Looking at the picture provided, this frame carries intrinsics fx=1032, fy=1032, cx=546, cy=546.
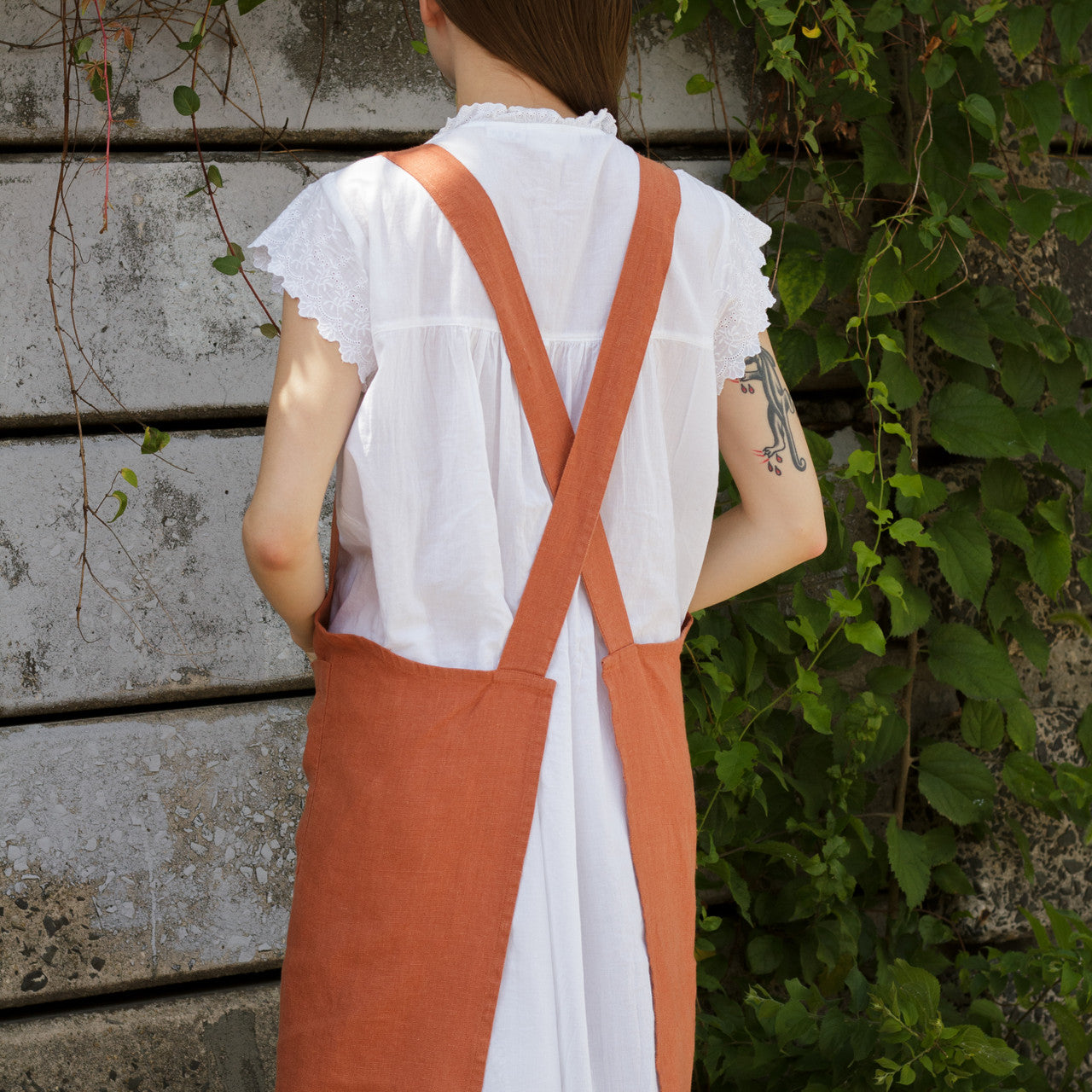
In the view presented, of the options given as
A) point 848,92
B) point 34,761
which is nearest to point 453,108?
point 848,92

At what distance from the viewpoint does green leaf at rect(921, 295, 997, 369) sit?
184cm

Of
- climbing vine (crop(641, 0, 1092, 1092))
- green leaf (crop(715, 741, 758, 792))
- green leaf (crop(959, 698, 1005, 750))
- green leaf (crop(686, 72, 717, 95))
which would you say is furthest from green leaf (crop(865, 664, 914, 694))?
green leaf (crop(686, 72, 717, 95))

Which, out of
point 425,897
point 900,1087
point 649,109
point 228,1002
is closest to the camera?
point 425,897

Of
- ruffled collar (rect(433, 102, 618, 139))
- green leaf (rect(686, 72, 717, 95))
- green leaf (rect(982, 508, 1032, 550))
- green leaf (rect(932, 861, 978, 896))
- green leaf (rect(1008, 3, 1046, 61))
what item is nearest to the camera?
ruffled collar (rect(433, 102, 618, 139))

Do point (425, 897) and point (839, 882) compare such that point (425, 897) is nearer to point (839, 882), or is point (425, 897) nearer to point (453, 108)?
point (839, 882)

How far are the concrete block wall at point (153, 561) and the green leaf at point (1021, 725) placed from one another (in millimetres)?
1304

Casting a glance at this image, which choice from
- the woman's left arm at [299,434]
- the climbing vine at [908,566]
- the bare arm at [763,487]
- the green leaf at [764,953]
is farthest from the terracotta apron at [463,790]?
the green leaf at [764,953]

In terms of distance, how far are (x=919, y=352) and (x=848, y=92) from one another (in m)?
0.50

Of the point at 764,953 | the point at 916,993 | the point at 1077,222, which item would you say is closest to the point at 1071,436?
the point at 1077,222

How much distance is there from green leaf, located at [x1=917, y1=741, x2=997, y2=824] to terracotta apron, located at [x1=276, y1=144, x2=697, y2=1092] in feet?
3.58

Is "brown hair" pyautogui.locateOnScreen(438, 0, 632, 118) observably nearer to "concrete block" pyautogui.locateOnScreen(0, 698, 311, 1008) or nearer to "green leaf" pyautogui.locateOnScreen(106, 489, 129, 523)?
"green leaf" pyautogui.locateOnScreen(106, 489, 129, 523)

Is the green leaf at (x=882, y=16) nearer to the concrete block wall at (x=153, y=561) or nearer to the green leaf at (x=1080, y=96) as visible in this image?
the green leaf at (x=1080, y=96)

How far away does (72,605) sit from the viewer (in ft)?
5.67

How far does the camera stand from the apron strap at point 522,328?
941 mm
